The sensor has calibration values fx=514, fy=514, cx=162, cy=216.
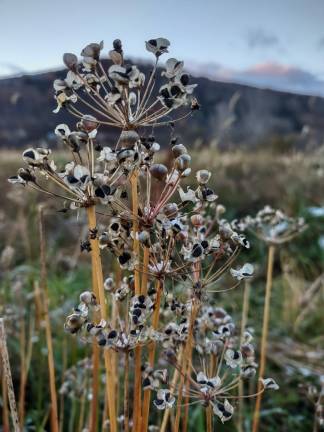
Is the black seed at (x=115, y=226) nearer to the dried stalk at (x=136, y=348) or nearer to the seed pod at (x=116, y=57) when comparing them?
the dried stalk at (x=136, y=348)

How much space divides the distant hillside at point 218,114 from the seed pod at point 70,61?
1005 cm

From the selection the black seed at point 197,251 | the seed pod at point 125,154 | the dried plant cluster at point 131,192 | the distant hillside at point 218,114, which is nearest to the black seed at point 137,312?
the dried plant cluster at point 131,192

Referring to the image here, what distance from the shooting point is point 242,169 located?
6879mm

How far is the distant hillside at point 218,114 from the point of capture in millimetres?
11703

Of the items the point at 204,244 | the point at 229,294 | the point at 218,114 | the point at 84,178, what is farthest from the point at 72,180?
the point at 218,114

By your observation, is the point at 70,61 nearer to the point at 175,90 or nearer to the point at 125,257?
the point at 175,90

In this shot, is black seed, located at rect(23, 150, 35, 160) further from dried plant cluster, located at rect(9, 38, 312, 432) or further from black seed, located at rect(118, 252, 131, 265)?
black seed, located at rect(118, 252, 131, 265)

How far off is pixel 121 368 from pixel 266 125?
41.3 feet

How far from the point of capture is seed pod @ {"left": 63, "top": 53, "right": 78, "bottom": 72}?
25.4 inches

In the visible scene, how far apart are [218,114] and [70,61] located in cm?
1288

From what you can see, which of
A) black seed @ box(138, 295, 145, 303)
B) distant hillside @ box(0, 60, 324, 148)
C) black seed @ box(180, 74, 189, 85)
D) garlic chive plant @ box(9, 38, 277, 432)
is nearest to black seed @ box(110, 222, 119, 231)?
garlic chive plant @ box(9, 38, 277, 432)

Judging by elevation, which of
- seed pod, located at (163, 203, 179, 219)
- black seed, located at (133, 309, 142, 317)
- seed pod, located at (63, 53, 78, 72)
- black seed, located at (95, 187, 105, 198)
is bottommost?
black seed, located at (133, 309, 142, 317)

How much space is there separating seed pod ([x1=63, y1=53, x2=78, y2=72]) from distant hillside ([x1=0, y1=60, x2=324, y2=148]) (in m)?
10.0

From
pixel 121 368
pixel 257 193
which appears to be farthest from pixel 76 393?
pixel 257 193
